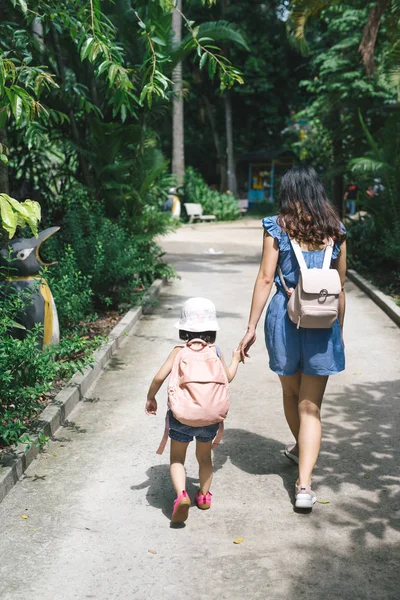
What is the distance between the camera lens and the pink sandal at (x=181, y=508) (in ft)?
14.1

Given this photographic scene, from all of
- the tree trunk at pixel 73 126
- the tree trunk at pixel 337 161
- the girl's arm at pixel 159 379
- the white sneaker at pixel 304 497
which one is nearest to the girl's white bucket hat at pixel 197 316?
the girl's arm at pixel 159 379

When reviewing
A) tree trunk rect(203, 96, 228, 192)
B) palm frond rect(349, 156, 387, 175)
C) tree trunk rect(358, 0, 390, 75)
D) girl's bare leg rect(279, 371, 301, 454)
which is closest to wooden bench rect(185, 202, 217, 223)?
tree trunk rect(203, 96, 228, 192)

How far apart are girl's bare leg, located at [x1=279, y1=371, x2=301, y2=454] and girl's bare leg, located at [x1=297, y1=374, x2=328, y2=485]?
0.37 ft

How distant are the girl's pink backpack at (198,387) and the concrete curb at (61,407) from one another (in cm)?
123

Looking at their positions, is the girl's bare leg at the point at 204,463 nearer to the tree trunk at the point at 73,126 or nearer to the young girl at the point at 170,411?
the young girl at the point at 170,411

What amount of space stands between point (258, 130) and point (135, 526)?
3970 cm

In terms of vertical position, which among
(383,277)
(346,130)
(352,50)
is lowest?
(383,277)


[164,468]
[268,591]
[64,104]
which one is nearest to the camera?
[268,591]

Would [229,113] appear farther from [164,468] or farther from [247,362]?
[164,468]

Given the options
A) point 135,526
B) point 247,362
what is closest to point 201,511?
point 135,526

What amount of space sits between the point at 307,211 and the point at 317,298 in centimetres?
56

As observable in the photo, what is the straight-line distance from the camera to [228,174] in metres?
39.8

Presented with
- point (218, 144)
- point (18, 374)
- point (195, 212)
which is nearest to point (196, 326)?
point (18, 374)

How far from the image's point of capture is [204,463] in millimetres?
4648
